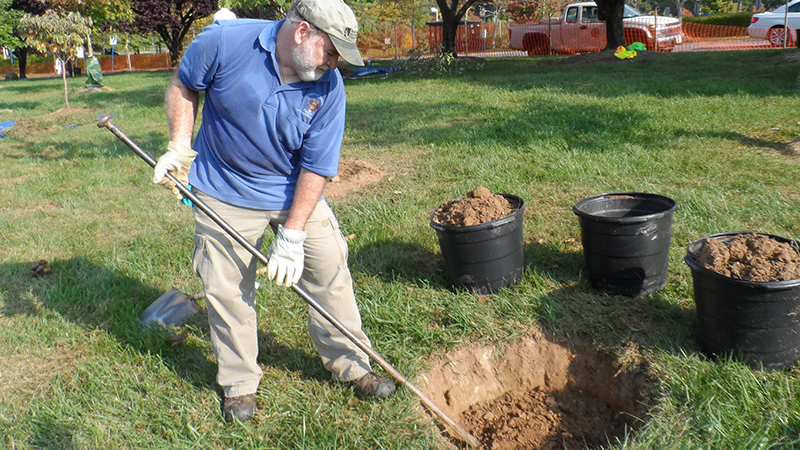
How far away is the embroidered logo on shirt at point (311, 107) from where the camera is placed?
2.42 m

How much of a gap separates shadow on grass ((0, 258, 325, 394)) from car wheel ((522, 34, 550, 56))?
21.3 m

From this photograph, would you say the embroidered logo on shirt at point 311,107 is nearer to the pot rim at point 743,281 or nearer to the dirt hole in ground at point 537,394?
the dirt hole in ground at point 537,394

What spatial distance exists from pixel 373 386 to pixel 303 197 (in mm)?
1025

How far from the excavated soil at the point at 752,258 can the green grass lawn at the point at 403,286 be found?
1.50 ft

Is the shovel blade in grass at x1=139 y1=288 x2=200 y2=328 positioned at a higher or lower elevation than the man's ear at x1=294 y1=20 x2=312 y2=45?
lower

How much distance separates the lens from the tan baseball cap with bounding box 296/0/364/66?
2.19 meters

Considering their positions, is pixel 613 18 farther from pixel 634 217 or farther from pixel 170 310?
pixel 170 310

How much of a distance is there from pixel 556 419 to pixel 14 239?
4892mm

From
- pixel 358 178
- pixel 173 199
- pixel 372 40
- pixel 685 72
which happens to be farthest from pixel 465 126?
pixel 372 40

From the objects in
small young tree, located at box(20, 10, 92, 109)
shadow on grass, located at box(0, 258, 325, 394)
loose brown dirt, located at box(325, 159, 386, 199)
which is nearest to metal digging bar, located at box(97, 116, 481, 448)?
shadow on grass, located at box(0, 258, 325, 394)

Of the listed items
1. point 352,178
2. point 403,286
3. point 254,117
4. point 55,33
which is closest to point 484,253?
point 403,286

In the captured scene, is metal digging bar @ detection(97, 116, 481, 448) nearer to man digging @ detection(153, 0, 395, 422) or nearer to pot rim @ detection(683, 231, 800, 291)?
man digging @ detection(153, 0, 395, 422)

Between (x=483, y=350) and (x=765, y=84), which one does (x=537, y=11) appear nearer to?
(x=765, y=84)

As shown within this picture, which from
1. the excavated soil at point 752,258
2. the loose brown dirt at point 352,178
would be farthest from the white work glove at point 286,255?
the loose brown dirt at point 352,178
